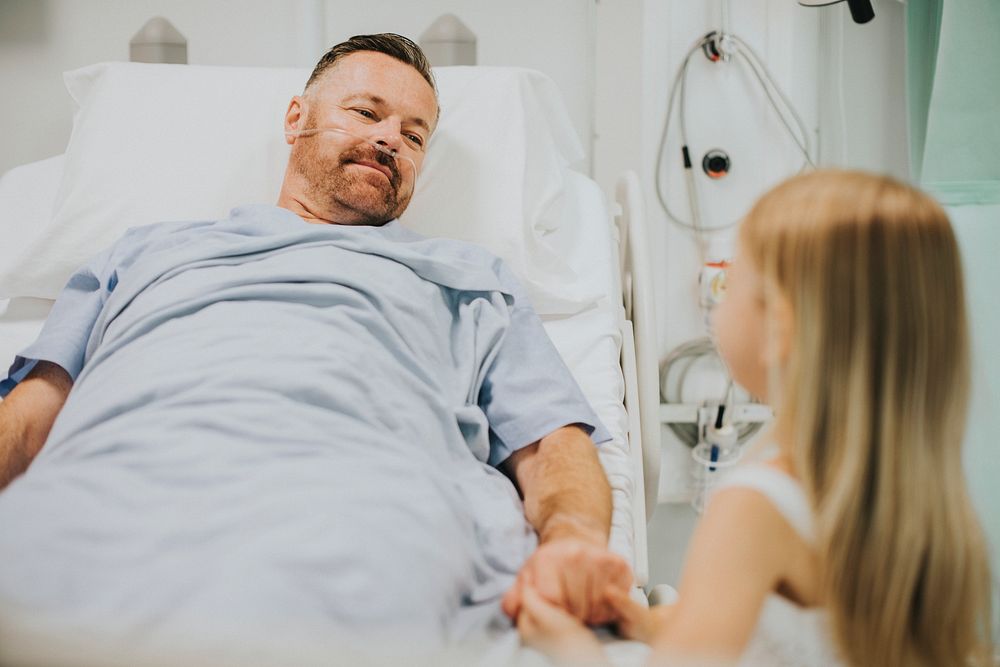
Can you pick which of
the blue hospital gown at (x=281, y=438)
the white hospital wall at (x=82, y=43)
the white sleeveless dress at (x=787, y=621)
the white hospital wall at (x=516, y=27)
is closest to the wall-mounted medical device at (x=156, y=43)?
the white hospital wall at (x=82, y=43)

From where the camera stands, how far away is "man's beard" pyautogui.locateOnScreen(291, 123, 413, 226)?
136cm

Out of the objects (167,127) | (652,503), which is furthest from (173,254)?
(652,503)

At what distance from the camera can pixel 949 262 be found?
582 mm

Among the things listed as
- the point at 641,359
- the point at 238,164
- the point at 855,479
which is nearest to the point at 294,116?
the point at 238,164

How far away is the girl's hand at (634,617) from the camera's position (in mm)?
741

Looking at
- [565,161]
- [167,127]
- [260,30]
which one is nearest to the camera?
[167,127]

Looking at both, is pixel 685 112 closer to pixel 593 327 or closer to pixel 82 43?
pixel 593 327

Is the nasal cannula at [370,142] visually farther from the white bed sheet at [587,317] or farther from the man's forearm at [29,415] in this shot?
the man's forearm at [29,415]

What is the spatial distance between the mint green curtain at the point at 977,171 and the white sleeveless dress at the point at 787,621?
1005mm

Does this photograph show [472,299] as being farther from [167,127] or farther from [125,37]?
[125,37]

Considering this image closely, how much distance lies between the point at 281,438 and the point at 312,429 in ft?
0.12

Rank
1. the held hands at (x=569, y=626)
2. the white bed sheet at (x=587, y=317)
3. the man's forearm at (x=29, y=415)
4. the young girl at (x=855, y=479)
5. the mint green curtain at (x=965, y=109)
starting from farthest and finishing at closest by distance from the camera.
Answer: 1. the mint green curtain at (x=965, y=109)
2. the white bed sheet at (x=587, y=317)
3. the man's forearm at (x=29, y=415)
4. the held hands at (x=569, y=626)
5. the young girl at (x=855, y=479)

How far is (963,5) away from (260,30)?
156cm

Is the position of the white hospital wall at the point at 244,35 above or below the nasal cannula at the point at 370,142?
above
